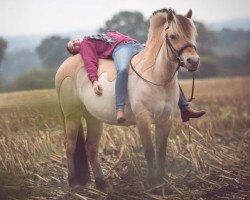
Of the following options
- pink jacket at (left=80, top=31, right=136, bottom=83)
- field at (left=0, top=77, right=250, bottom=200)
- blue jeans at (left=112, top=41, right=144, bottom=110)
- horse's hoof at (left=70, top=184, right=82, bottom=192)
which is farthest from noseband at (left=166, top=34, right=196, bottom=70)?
horse's hoof at (left=70, top=184, right=82, bottom=192)

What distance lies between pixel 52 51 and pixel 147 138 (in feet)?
2.47

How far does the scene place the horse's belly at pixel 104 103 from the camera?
7.59 ft

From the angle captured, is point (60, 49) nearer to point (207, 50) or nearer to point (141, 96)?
point (141, 96)

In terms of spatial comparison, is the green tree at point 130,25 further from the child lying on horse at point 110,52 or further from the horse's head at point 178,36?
the horse's head at point 178,36

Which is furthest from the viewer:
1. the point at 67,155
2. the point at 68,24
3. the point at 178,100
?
the point at 68,24

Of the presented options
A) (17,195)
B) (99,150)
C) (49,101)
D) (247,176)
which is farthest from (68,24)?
(247,176)

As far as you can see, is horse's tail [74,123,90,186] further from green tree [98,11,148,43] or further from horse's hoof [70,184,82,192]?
green tree [98,11,148,43]

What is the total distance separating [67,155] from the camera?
2.55 meters

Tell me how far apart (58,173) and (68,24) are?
0.78 metres

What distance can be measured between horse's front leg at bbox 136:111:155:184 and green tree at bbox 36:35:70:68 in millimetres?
615

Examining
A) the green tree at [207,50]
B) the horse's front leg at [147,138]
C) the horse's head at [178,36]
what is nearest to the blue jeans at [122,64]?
the horse's front leg at [147,138]

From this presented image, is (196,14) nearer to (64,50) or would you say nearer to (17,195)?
(64,50)

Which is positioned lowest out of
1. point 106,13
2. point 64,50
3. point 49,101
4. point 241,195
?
point 241,195

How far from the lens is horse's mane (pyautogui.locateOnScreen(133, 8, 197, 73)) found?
83.4 inches
